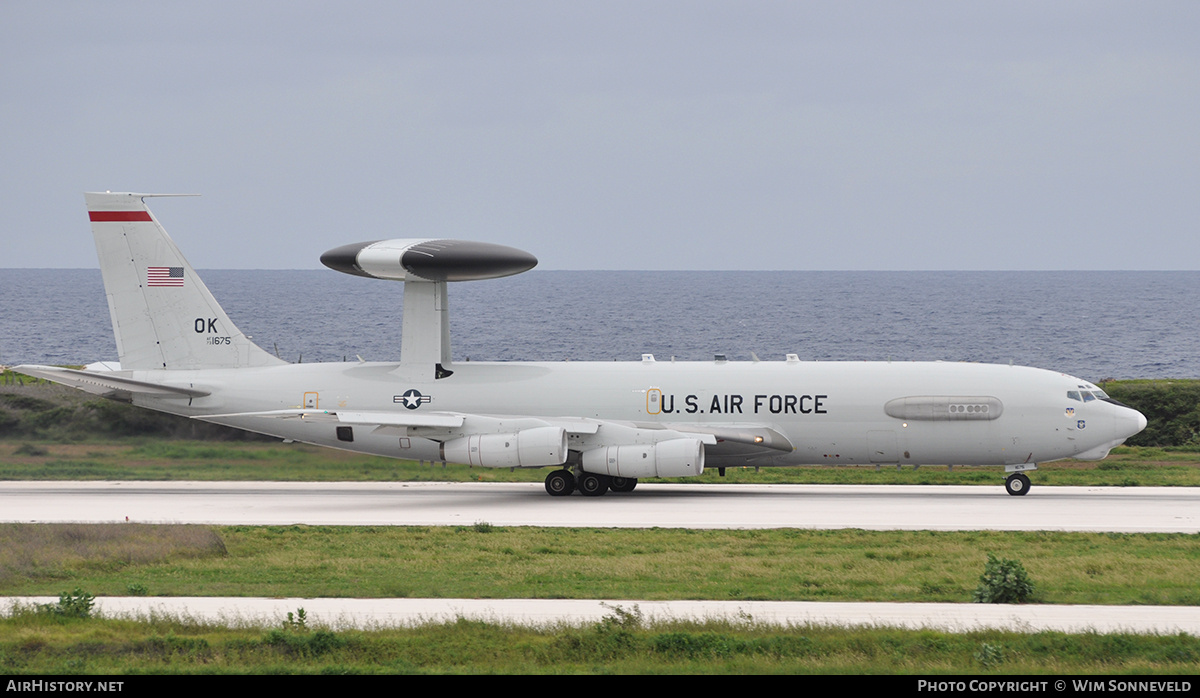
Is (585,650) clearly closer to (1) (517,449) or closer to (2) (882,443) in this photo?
(1) (517,449)

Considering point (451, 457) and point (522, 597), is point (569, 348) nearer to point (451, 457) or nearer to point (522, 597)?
point (451, 457)

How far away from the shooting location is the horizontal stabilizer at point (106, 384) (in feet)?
112

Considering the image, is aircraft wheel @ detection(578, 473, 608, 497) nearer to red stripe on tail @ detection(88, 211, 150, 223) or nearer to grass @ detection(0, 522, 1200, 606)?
grass @ detection(0, 522, 1200, 606)

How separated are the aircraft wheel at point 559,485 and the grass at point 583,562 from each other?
8.85 m

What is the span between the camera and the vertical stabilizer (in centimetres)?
3828

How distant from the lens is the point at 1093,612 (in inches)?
679

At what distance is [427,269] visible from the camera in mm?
35156

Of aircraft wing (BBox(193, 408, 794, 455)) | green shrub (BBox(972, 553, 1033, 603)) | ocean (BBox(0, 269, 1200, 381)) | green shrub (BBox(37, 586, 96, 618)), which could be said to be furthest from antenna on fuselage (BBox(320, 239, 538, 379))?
ocean (BBox(0, 269, 1200, 381))

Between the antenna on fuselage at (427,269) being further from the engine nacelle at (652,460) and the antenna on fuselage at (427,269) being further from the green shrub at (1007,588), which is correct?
the green shrub at (1007,588)

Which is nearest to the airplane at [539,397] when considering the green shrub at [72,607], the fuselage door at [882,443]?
the fuselage door at [882,443]

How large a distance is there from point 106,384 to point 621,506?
15.9 metres

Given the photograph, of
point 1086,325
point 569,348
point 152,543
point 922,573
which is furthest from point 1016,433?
point 1086,325

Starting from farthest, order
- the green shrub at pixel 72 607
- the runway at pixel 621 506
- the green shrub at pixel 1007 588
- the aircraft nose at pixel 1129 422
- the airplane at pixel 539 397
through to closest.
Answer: the airplane at pixel 539 397 < the aircraft nose at pixel 1129 422 < the runway at pixel 621 506 < the green shrub at pixel 1007 588 < the green shrub at pixel 72 607

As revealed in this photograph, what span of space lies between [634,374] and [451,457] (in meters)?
6.05
